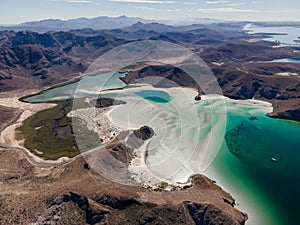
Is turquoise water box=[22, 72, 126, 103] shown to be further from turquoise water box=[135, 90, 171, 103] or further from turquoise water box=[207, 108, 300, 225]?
turquoise water box=[207, 108, 300, 225]

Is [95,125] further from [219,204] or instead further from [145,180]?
[219,204]

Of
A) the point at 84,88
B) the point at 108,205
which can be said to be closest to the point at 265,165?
the point at 108,205

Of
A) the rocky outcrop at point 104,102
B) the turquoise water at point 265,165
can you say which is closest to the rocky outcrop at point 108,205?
the turquoise water at point 265,165

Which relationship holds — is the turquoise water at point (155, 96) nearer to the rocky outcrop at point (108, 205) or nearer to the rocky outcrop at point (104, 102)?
the rocky outcrop at point (104, 102)

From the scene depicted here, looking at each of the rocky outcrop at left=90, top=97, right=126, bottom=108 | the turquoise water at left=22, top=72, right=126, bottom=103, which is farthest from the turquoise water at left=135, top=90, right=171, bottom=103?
the turquoise water at left=22, top=72, right=126, bottom=103

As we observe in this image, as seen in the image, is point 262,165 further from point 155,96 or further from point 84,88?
point 84,88

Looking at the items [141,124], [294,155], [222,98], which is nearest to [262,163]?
[294,155]

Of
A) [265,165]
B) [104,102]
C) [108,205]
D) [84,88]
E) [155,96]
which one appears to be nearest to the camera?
[108,205]

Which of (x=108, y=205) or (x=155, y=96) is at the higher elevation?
(x=108, y=205)

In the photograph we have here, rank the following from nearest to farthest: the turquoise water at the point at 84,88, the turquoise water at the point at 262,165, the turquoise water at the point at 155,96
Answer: the turquoise water at the point at 262,165, the turquoise water at the point at 155,96, the turquoise water at the point at 84,88
